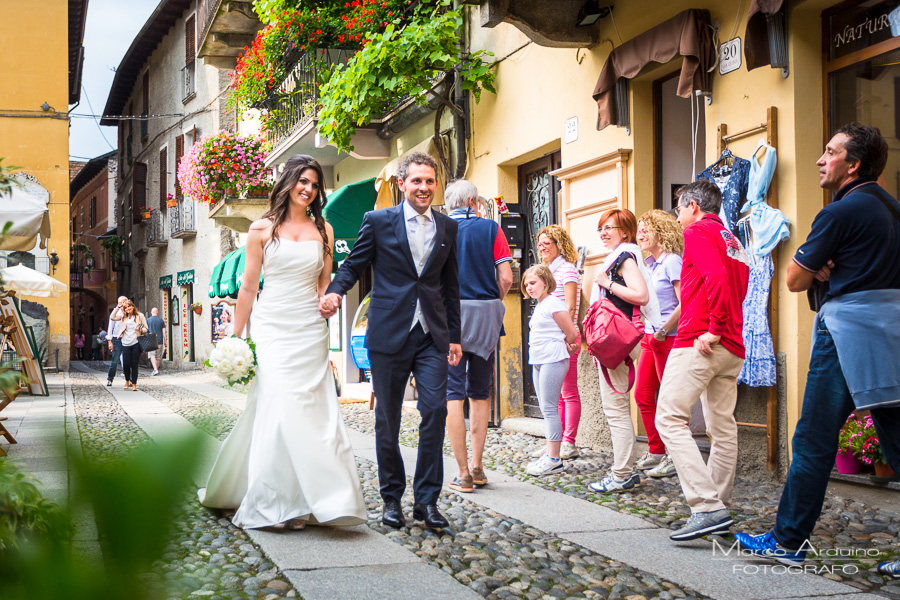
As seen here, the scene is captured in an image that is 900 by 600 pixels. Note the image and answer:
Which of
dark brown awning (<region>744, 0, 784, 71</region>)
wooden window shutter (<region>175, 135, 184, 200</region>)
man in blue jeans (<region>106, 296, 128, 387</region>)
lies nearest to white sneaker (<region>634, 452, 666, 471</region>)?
dark brown awning (<region>744, 0, 784, 71</region>)

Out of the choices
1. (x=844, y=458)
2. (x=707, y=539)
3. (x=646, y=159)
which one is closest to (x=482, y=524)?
(x=707, y=539)

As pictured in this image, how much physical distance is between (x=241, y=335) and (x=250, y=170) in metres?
14.7

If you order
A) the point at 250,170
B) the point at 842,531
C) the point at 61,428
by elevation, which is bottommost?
the point at 842,531

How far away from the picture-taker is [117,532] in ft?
1.87

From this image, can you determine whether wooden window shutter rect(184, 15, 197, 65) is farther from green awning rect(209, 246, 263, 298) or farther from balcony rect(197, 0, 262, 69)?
green awning rect(209, 246, 263, 298)

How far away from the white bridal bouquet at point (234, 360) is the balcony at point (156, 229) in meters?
28.2

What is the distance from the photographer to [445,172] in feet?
38.9

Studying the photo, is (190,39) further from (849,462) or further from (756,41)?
(849,462)

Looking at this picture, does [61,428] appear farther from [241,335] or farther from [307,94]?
[307,94]

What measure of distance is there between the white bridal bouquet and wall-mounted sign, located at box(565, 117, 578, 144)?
503 centimetres

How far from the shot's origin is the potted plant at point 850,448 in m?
5.63

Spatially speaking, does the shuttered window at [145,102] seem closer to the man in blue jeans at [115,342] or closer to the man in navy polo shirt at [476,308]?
the man in blue jeans at [115,342]

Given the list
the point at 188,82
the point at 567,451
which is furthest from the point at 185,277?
the point at 567,451

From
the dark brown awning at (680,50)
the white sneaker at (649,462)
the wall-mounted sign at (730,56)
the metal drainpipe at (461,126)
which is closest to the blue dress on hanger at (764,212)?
the wall-mounted sign at (730,56)
